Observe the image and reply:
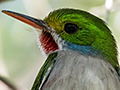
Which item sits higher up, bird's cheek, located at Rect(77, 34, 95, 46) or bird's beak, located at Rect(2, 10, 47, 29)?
bird's cheek, located at Rect(77, 34, 95, 46)

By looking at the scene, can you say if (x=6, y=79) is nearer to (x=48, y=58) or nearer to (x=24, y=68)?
(x=24, y=68)

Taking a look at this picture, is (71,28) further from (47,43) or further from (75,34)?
(47,43)

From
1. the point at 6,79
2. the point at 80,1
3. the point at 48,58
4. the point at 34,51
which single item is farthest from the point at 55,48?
the point at 80,1

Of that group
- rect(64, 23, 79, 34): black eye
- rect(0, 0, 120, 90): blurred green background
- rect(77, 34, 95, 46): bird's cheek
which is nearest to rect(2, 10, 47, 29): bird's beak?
rect(64, 23, 79, 34): black eye

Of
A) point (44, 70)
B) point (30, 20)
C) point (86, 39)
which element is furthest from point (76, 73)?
point (30, 20)

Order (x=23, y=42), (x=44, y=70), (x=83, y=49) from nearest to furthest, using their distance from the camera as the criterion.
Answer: (x=44, y=70) < (x=83, y=49) < (x=23, y=42)

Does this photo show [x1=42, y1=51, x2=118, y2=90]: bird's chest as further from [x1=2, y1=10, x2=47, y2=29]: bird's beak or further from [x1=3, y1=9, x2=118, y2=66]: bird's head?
[x1=2, y1=10, x2=47, y2=29]: bird's beak

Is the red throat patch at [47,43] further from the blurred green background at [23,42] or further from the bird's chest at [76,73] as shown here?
the blurred green background at [23,42]
